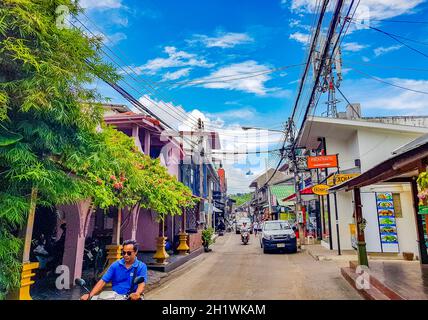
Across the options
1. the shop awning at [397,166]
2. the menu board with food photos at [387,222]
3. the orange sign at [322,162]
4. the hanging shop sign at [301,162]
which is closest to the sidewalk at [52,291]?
the shop awning at [397,166]

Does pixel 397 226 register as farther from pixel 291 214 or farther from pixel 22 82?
pixel 291 214

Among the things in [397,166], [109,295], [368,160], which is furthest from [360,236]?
[109,295]

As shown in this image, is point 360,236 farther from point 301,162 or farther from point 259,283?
point 301,162

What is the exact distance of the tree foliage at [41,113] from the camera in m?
3.71

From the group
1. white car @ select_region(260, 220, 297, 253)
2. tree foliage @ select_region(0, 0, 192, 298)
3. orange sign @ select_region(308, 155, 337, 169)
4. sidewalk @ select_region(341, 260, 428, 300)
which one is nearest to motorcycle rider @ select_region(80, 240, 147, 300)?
tree foliage @ select_region(0, 0, 192, 298)

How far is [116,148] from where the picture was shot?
514 cm

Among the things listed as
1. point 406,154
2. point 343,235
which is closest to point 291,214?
point 343,235

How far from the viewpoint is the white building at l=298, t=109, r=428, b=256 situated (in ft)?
42.5

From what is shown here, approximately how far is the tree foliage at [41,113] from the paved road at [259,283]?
3969 mm

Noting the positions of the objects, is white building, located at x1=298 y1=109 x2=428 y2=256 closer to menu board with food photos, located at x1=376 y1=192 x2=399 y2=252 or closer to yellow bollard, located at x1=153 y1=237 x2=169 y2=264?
menu board with food photos, located at x1=376 y1=192 x2=399 y2=252

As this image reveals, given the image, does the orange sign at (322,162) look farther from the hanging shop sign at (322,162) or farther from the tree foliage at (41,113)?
the tree foliage at (41,113)

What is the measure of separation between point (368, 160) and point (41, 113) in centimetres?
1330
